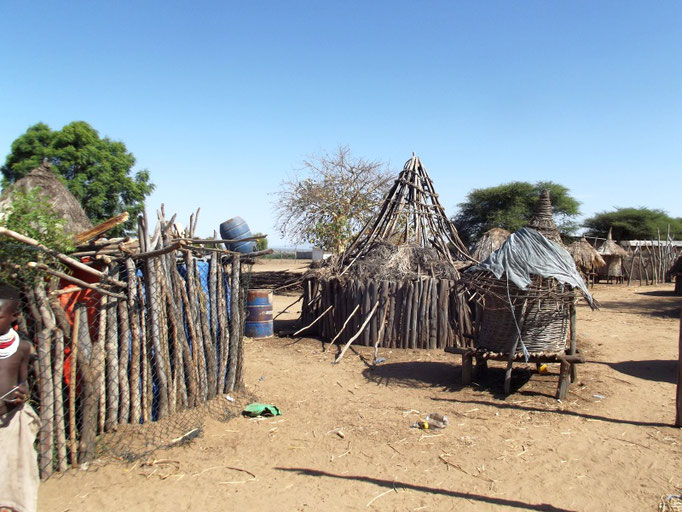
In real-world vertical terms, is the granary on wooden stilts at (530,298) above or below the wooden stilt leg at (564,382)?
above

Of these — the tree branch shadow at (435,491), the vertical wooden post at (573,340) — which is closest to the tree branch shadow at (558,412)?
the vertical wooden post at (573,340)

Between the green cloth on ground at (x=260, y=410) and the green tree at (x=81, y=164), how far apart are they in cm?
1488

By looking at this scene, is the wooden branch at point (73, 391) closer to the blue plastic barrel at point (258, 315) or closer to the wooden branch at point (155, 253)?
the wooden branch at point (155, 253)

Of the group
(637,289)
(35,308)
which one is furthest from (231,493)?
(637,289)

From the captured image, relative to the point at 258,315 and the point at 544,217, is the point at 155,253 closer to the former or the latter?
the point at 258,315

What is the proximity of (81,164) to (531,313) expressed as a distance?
17365mm

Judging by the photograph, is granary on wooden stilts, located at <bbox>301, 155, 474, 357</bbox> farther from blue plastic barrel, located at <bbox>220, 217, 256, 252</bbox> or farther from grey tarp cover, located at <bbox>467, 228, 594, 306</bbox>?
grey tarp cover, located at <bbox>467, 228, 594, 306</bbox>

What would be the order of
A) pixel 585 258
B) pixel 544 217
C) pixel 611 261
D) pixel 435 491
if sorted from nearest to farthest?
pixel 435 491, pixel 544 217, pixel 585 258, pixel 611 261

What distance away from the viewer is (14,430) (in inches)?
121

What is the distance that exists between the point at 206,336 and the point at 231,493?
6.26ft

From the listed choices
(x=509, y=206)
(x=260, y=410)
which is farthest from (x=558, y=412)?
(x=509, y=206)

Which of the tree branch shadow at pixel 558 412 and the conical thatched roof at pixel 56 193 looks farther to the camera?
the conical thatched roof at pixel 56 193

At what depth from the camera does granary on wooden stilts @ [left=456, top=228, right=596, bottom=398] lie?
236 inches

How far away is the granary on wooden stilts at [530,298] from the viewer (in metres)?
6.00
